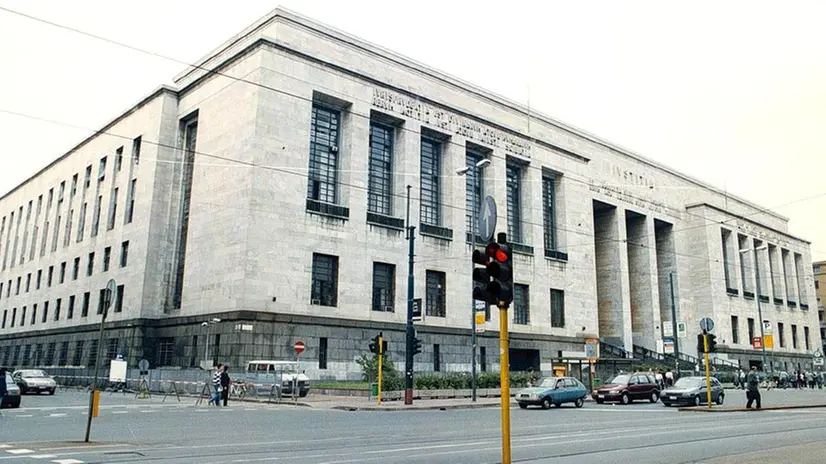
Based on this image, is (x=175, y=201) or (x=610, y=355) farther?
(x=610, y=355)

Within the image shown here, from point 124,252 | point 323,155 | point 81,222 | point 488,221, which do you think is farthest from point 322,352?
→ point 81,222

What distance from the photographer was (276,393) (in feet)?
101

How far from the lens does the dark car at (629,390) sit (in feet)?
107

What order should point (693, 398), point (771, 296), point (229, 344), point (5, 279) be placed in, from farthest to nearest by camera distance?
1. point (771, 296)
2. point (5, 279)
3. point (229, 344)
4. point (693, 398)

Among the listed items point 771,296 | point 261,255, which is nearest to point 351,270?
point 261,255

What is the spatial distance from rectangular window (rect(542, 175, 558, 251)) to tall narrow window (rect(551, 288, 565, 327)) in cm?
379

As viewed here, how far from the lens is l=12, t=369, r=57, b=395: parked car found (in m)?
35.5

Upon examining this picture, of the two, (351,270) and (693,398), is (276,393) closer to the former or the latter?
(351,270)

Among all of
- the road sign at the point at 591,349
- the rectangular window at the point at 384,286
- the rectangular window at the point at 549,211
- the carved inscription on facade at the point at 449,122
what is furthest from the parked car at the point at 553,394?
the rectangular window at the point at 549,211

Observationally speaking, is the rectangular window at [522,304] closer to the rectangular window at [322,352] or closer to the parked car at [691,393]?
the rectangular window at [322,352]

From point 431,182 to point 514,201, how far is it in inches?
359

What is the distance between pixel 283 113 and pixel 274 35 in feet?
16.7

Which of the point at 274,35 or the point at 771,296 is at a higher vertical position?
the point at 274,35

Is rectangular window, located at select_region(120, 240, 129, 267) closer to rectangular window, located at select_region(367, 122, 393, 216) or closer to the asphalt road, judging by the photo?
rectangular window, located at select_region(367, 122, 393, 216)
